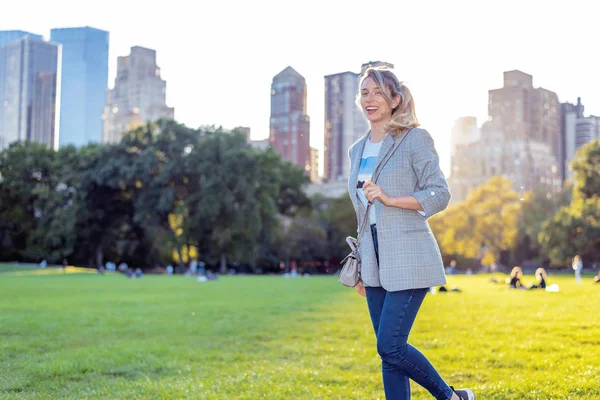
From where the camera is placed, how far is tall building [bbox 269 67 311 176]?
8543cm

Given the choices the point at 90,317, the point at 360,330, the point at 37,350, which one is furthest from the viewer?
the point at 90,317

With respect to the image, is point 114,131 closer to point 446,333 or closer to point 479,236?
point 479,236

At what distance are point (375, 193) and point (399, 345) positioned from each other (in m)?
0.94

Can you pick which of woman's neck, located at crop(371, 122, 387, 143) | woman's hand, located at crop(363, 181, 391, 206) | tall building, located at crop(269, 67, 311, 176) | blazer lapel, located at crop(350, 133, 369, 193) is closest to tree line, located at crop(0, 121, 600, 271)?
tall building, located at crop(269, 67, 311, 176)

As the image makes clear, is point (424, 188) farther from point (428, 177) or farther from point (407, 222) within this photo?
point (407, 222)

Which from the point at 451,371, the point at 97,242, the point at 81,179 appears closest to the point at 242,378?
the point at 451,371

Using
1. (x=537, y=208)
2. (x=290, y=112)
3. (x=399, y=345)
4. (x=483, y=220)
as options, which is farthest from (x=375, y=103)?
(x=290, y=112)

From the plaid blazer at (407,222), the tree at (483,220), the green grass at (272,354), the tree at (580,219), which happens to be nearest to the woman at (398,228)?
the plaid blazer at (407,222)

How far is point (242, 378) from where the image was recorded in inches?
264

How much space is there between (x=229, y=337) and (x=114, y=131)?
186827 millimetres

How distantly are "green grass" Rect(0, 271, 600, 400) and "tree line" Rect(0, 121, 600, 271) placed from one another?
40.1 meters

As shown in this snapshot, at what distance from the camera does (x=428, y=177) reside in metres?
4.37

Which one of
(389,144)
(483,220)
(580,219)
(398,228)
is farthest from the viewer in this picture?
(483,220)

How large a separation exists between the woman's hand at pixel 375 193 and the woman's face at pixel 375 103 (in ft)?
1.76
